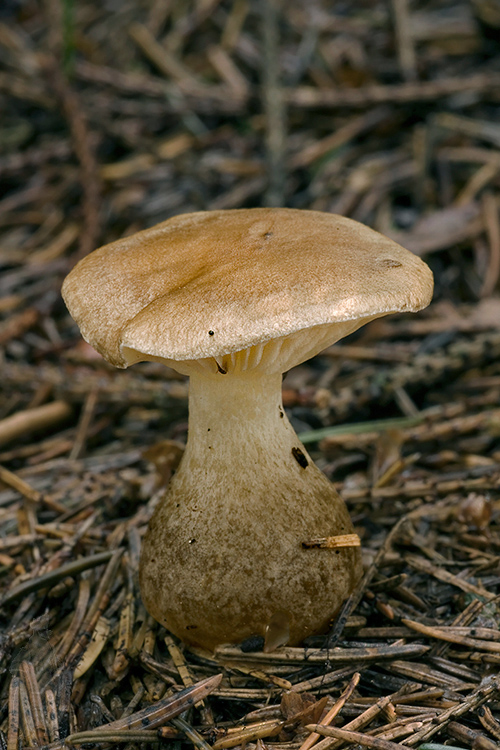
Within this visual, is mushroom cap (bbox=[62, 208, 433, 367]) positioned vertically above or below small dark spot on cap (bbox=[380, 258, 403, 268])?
above

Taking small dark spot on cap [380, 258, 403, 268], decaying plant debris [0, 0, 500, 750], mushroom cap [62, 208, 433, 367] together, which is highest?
mushroom cap [62, 208, 433, 367]

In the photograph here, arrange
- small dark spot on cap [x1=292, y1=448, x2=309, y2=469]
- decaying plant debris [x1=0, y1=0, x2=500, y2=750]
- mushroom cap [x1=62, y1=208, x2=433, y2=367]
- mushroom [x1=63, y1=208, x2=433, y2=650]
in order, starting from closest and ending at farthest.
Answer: mushroom cap [x1=62, y1=208, x2=433, y2=367] < mushroom [x1=63, y1=208, x2=433, y2=650] < decaying plant debris [x1=0, y1=0, x2=500, y2=750] < small dark spot on cap [x1=292, y1=448, x2=309, y2=469]

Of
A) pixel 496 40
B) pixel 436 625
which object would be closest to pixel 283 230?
pixel 436 625

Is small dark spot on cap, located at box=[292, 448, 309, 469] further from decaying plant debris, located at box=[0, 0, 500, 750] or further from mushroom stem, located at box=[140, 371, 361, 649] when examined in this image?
decaying plant debris, located at box=[0, 0, 500, 750]

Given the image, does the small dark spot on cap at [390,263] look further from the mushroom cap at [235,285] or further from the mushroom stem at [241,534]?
the mushroom stem at [241,534]

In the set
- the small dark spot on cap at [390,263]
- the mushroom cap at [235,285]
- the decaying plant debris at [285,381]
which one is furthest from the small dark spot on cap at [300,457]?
the small dark spot on cap at [390,263]

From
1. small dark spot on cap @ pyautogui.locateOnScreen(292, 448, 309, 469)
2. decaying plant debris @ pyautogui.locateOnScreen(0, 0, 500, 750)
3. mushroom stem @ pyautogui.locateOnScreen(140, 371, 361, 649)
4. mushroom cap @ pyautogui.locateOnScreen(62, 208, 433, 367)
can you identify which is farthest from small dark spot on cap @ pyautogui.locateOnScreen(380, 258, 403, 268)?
decaying plant debris @ pyautogui.locateOnScreen(0, 0, 500, 750)

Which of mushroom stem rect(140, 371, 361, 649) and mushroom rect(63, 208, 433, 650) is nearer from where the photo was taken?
mushroom rect(63, 208, 433, 650)

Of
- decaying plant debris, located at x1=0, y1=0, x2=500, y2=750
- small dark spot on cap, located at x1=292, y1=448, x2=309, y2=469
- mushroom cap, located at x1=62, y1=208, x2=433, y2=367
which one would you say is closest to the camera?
A: mushroom cap, located at x1=62, y1=208, x2=433, y2=367

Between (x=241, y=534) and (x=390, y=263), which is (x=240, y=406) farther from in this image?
(x=390, y=263)
